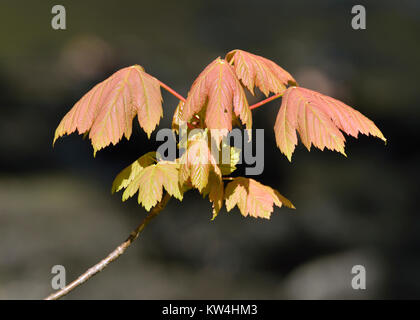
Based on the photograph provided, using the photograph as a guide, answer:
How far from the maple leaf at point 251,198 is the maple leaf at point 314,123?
14cm

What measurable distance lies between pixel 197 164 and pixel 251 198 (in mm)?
162

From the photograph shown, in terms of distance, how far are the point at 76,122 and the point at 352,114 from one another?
0.51 meters

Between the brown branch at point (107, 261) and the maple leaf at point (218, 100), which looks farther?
the brown branch at point (107, 261)

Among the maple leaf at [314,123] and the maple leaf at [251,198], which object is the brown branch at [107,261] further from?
the maple leaf at [314,123]

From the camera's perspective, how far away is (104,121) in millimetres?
726

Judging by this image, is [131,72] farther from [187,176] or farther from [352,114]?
[352,114]

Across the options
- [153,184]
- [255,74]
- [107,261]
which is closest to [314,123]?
[255,74]

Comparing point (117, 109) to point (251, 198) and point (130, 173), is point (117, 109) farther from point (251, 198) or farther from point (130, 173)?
point (251, 198)

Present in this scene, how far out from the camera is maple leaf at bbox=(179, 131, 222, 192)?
72 centimetres

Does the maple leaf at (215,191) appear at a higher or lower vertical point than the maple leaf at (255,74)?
lower

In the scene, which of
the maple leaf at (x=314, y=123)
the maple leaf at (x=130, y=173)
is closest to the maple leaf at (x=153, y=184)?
the maple leaf at (x=130, y=173)

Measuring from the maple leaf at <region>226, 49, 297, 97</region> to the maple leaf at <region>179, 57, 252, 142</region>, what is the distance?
2cm

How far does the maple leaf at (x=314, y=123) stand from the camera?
2.39 feet

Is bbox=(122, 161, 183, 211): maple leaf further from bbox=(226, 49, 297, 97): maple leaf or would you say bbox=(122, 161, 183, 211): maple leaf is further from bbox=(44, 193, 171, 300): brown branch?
bbox=(226, 49, 297, 97): maple leaf
